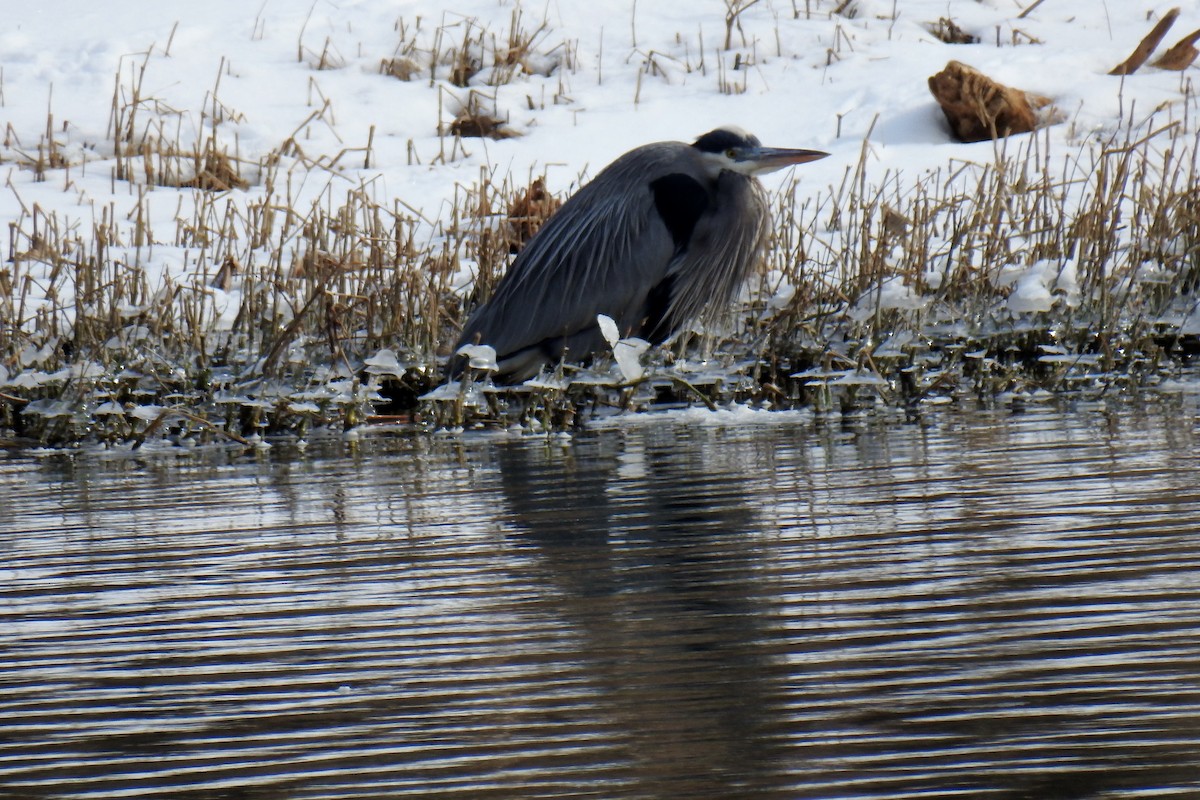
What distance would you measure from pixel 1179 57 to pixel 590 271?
29.2 ft

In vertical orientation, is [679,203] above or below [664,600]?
above

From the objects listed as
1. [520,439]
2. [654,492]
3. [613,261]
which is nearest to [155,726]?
[654,492]

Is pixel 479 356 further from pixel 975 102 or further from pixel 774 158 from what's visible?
pixel 975 102

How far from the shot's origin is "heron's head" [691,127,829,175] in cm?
667

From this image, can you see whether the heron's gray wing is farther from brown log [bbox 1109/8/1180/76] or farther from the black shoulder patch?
brown log [bbox 1109/8/1180/76]

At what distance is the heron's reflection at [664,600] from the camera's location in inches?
67.4

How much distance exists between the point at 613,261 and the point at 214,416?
163 centimetres

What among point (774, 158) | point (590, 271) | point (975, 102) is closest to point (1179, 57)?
point (975, 102)

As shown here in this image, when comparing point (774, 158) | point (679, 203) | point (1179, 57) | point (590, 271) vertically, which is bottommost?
point (590, 271)

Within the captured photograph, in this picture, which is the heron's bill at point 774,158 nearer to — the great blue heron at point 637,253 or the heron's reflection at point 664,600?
the great blue heron at point 637,253

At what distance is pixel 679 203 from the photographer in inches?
262

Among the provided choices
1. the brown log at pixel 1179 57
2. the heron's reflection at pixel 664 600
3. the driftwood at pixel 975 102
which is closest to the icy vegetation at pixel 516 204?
the driftwood at pixel 975 102

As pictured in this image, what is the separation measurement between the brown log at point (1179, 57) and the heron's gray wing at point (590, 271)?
8.38 metres

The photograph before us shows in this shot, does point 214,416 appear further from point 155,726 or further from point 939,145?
point 939,145
